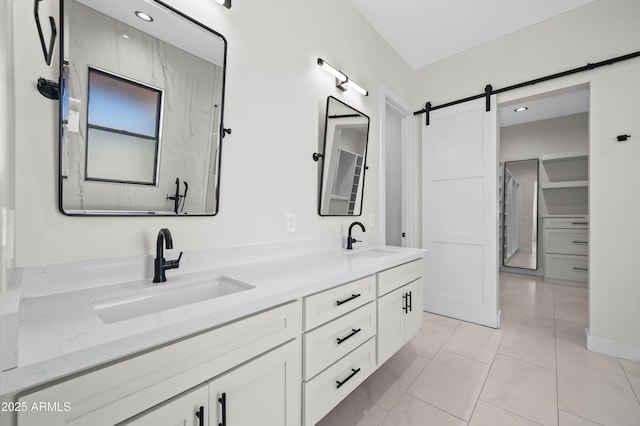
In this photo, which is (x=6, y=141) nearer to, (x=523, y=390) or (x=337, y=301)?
(x=337, y=301)

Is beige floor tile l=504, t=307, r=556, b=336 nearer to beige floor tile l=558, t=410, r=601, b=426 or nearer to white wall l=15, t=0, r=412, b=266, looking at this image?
beige floor tile l=558, t=410, r=601, b=426

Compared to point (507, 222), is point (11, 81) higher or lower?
higher

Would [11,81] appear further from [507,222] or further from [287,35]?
→ [507,222]

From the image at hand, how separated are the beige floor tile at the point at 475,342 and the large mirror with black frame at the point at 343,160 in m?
1.43

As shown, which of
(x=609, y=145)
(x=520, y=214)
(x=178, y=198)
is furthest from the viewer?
(x=520, y=214)

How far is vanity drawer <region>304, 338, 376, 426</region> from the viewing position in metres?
1.14

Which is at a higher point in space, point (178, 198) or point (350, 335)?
point (178, 198)

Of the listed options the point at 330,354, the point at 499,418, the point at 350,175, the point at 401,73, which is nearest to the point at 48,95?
the point at 330,354

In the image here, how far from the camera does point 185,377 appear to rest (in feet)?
2.42

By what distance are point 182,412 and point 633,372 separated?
2947 millimetres

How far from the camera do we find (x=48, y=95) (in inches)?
36.0

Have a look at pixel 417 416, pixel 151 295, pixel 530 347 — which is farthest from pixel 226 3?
pixel 530 347

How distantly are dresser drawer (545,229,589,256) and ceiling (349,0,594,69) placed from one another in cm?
337

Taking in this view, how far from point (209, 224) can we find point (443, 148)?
8.79ft
